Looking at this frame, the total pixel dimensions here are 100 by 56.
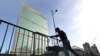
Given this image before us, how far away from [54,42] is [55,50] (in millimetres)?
860

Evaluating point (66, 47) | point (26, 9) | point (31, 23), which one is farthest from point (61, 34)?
point (26, 9)

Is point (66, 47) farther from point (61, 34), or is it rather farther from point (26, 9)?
point (26, 9)

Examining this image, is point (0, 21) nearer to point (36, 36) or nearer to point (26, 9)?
point (36, 36)

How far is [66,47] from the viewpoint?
146 inches

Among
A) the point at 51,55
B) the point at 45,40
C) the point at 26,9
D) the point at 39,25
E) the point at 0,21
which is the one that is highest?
the point at 26,9

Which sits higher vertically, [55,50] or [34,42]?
[34,42]

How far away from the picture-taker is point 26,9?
1901 inches

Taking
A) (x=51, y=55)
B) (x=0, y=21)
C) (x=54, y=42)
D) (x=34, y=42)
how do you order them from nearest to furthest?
(x=0, y=21) → (x=34, y=42) → (x=51, y=55) → (x=54, y=42)

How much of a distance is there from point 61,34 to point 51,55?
0.92 m

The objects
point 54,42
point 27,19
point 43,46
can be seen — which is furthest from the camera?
point 27,19

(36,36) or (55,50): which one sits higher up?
(36,36)

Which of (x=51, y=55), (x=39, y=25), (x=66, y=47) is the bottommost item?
(x=51, y=55)

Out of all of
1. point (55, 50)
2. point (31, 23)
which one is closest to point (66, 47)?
point (55, 50)

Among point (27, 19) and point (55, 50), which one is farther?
point (27, 19)
